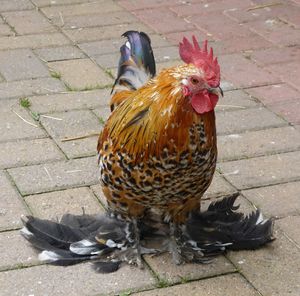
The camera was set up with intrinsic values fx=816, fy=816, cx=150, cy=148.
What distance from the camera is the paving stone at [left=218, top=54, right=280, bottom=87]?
6066mm

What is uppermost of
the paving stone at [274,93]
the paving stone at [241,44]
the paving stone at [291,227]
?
the paving stone at [241,44]

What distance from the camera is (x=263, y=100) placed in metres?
5.80

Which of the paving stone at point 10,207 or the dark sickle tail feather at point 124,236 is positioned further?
the paving stone at point 10,207

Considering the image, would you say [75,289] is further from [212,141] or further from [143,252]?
[212,141]

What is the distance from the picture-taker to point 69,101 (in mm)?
5715

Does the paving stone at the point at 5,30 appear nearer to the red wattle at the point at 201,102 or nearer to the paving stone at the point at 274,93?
the paving stone at the point at 274,93

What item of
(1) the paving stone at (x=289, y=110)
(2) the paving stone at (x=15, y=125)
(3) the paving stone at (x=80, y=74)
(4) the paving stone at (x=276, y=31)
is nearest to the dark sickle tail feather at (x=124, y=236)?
(2) the paving stone at (x=15, y=125)

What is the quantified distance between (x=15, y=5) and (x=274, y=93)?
282 cm

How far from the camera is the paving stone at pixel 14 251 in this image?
398 centimetres

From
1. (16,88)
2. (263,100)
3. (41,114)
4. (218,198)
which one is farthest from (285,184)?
(16,88)

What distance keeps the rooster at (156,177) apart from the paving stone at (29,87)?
153 centimetres

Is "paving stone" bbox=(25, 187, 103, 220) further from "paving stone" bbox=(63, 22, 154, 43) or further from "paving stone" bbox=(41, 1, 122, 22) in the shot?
"paving stone" bbox=(41, 1, 122, 22)

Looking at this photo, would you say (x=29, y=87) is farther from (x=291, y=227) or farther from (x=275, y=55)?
(x=291, y=227)

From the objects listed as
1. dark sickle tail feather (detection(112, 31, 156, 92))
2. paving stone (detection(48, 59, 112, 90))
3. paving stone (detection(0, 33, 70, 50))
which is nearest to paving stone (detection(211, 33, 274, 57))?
paving stone (detection(48, 59, 112, 90))
